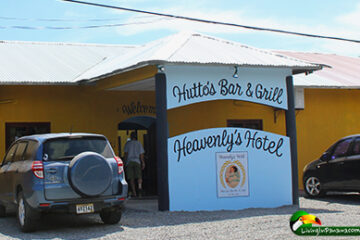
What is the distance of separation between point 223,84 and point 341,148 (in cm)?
367

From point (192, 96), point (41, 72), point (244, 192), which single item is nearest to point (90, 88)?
point (41, 72)

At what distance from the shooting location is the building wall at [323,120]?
59.1 feet

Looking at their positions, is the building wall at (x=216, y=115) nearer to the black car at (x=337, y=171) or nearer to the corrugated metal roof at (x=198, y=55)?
the corrugated metal roof at (x=198, y=55)

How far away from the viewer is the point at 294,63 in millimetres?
13688

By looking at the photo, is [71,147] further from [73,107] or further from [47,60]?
[47,60]

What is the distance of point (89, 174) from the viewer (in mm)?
9617

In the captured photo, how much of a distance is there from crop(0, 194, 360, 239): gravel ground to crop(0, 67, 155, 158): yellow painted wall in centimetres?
365

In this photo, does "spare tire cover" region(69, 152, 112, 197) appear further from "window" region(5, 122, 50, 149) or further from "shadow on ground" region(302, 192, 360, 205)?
"shadow on ground" region(302, 192, 360, 205)

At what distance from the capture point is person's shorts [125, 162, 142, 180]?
15.0 metres

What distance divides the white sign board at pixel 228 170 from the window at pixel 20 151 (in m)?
3.08

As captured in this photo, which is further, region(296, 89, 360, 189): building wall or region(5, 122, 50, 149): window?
region(296, 89, 360, 189): building wall

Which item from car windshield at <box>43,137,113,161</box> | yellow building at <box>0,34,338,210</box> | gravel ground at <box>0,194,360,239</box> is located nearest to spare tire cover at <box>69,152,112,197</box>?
car windshield at <box>43,137,113,161</box>

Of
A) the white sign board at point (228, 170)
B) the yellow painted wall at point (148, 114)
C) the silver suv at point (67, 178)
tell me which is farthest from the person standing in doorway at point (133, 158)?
the silver suv at point (67, 178)

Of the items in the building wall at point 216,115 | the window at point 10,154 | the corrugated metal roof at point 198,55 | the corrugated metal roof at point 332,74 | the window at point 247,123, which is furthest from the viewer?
the corrugated metal roof at point 332,74
